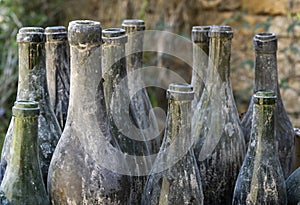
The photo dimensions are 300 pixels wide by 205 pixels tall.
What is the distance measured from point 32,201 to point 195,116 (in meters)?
0.41

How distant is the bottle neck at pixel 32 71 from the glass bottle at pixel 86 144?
0.10 metres

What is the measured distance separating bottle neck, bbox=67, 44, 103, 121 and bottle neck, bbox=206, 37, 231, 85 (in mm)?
279

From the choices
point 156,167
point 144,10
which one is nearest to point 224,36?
point 156,167

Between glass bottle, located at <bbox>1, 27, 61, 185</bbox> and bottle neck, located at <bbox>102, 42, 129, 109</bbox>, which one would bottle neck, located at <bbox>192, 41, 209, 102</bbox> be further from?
glass bottle, located at <bbox>1, 27, 61, 185</bbox>

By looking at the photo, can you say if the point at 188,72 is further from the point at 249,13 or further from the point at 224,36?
the point at 224,36

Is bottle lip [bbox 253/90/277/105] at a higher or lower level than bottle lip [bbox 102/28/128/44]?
lower

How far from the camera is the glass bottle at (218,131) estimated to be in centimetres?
99

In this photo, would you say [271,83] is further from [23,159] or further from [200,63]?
[23,159]

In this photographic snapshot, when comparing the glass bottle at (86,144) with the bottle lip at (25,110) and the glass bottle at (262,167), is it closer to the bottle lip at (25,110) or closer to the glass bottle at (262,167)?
the bottle lip at (25,110)

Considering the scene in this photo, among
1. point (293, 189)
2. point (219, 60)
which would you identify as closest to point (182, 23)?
point (219, 60)

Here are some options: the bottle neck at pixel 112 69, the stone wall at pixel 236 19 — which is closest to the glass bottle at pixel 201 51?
the bottle neck at pixel 112 69

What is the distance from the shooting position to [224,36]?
98 cm

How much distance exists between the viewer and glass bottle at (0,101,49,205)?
75 centimetres

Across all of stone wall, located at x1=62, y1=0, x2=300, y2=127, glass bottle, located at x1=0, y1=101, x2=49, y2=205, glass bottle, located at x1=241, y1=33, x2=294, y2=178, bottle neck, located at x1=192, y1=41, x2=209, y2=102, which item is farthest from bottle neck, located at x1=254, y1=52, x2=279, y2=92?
stone wall, located at x1=62, y1=0, x2=300, y2=127
